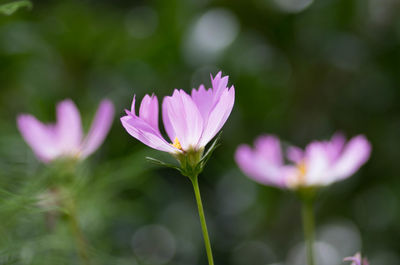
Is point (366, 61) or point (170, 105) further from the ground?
point (366, 61)

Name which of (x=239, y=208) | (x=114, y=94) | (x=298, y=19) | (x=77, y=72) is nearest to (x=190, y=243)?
(x=239, y=208)

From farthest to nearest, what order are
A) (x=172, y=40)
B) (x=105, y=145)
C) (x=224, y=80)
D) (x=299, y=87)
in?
(x=299, y=87)
(x=172, y=40)
(x=105, y=145)
(x=224, y=80)

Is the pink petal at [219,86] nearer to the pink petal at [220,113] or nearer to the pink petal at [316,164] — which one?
the pink petal at [220,113]

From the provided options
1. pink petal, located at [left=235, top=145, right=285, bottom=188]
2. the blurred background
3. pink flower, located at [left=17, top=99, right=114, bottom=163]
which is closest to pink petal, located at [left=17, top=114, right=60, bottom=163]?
pink flower, located at [left=17, top=99, right=114, bottom=163]

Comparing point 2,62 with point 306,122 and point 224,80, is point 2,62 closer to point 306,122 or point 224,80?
point 306,122

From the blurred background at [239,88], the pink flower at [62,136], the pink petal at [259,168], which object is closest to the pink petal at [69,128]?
the pink flower at [62,136]

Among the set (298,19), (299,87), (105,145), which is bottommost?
(105,145)

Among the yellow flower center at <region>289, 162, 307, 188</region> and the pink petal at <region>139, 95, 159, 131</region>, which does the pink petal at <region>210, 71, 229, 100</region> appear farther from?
the yellow flower center at <region>289, 162, 307, 188</region>

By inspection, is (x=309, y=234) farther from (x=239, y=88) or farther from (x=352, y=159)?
(x=239, y=88)
